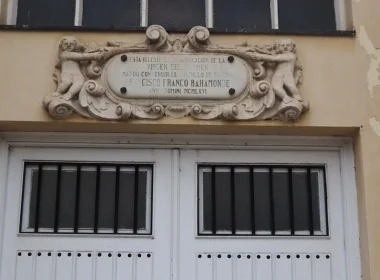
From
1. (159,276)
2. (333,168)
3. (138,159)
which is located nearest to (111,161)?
(138,159)

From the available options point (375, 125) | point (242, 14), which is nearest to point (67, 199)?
point (242, 14)

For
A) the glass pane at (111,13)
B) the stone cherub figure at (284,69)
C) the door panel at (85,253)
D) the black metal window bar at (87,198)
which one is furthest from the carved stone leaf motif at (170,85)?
the door panel at (85,253)

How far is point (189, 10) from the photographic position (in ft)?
20.2

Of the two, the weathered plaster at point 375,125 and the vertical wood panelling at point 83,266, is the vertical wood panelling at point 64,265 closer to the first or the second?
the vertical wood panelling at point 83,266

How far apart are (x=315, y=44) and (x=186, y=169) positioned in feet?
5.22

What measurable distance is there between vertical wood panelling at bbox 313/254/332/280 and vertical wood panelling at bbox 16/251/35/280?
2422 mm

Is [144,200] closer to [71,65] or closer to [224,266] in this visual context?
[224,266]

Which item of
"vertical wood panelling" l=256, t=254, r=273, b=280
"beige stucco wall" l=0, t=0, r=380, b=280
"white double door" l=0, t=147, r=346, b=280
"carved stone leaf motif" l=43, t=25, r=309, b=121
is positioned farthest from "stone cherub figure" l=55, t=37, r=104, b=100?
"vertical wood panelling" l=256, t=254, r=273, b=280

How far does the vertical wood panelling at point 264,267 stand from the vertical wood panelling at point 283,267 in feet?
0.17

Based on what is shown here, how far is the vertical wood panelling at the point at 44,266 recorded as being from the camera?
5590mm

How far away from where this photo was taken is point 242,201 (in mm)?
5828

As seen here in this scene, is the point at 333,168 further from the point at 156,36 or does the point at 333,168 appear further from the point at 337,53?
the point at 156,36

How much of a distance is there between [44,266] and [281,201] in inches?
83.8

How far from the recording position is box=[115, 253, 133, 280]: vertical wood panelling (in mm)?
5609
